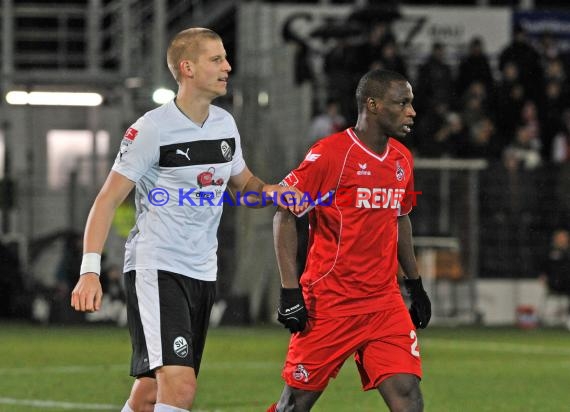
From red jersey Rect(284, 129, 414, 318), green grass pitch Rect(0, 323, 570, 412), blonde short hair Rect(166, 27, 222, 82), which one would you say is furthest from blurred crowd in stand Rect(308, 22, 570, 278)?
blonde short hair Rect(166, 27, 222, 82)

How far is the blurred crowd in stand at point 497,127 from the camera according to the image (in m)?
21.1

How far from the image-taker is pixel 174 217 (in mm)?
6477

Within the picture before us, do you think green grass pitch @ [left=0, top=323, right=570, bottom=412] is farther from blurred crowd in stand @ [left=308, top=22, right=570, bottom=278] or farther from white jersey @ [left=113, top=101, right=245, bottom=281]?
white jersey @ [left=113, top=101, right=245, bottom=281]

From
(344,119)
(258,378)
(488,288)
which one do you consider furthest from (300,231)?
(258,378)

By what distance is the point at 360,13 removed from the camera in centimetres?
2175

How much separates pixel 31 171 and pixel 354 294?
15632mm

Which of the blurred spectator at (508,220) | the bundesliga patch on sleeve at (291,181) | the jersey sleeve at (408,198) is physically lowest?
the blurred spectator at (508,220)

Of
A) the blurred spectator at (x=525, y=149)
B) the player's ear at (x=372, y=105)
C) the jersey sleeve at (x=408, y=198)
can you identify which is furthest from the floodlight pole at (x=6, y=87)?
the player's ear at (x=372, y=105)

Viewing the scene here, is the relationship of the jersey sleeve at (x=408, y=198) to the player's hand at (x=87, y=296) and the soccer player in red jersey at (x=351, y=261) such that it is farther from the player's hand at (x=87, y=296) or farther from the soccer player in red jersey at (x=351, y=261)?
the player's hand at (x=87, y=296)

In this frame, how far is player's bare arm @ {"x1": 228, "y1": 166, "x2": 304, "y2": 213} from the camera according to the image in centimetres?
682

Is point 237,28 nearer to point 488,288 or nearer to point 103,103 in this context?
point 103,103

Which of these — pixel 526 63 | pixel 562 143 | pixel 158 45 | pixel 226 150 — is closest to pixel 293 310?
→ pixel 226 150

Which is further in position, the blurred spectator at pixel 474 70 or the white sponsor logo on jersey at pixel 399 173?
the blurred spectator at pixel 474 70

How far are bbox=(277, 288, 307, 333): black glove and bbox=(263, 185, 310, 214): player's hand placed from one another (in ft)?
1.38
